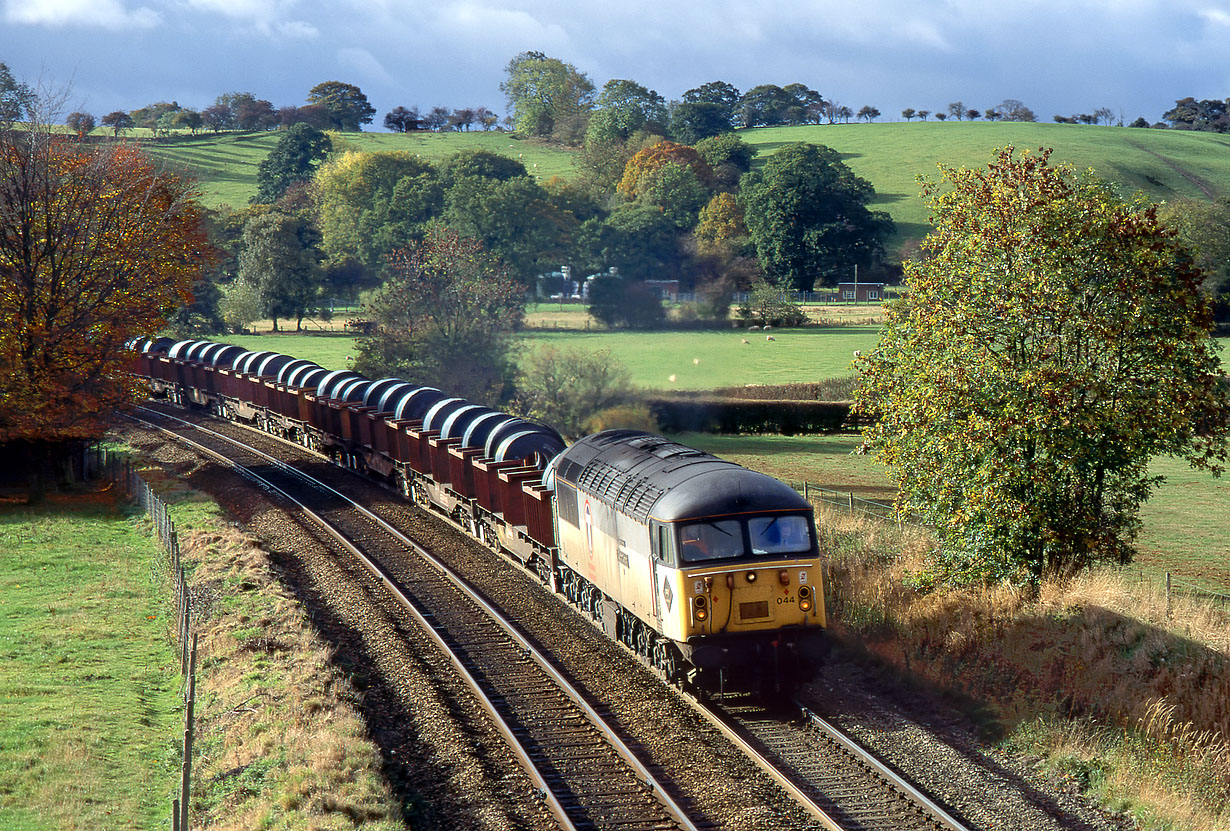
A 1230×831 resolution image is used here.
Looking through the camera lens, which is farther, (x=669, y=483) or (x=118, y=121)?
(x=118, y=121)

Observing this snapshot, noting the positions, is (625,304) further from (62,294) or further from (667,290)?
(62,294)

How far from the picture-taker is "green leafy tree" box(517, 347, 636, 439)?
49.4 m

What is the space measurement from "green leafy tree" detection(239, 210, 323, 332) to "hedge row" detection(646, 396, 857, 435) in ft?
172

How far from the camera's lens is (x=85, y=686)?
19.0 m

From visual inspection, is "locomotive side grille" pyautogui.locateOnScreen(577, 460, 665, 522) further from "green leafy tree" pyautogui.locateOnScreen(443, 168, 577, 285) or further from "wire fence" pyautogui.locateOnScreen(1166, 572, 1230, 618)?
"green leafy tree" pyautogui.locateOnScreen(443, 168, 577, 285)

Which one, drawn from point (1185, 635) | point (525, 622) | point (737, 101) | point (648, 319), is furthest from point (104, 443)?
point (737, 101)

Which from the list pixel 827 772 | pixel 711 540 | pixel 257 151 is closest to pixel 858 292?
pixel 711 540

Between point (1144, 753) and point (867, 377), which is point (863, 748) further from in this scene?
point (867, 377)

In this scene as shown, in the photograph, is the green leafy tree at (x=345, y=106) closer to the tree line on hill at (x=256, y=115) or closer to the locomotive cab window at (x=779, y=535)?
the tree line on hill at (x=256, y=115)

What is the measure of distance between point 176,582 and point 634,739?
13.2 meters

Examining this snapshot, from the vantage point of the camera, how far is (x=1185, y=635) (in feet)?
56.0

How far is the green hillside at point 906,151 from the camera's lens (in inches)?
4776

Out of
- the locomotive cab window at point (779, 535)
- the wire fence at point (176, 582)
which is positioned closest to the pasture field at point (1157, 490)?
the locomotive cab window at point (779, 535)

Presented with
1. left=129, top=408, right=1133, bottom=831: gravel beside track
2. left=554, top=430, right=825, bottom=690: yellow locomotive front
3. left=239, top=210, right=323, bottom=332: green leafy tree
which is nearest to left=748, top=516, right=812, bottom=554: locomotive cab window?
left=554, top=430, right=825, bottom=690: yellow locomotive front
